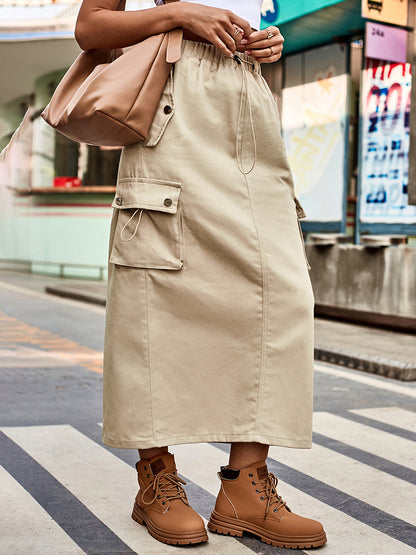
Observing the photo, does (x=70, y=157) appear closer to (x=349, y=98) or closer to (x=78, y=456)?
(x=349, y=98)

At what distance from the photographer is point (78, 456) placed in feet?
12.0

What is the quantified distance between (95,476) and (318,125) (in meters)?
11.0

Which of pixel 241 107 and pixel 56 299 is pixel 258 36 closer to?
pixel 241 107

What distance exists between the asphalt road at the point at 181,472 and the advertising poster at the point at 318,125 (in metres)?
7.39

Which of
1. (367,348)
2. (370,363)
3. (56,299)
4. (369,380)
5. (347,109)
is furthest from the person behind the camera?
(56,299)

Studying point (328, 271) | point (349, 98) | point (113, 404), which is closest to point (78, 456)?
point (113, 404)

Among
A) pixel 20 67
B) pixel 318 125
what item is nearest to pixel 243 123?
pixel 20 67

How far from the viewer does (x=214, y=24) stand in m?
2.49

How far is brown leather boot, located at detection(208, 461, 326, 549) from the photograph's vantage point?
8.36ft

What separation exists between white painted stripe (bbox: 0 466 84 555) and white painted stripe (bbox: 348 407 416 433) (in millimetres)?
2345

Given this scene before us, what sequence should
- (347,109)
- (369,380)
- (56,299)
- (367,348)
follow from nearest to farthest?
1. (369,380)
2. (367,348)
3. (347,109)
4. (56,299)

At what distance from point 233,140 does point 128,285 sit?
55 centimetres

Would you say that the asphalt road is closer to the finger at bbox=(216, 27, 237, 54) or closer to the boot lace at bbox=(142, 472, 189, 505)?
the boot lace at bbox=(142, 472, 189, 505)

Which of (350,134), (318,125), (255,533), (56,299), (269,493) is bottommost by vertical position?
(56,299)
